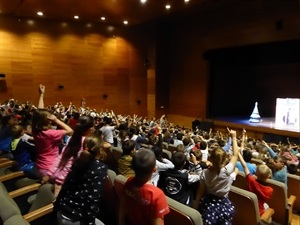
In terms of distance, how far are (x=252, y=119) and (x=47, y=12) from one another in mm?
8803

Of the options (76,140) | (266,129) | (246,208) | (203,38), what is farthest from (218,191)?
(203,38)

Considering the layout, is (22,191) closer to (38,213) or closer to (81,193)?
(38,213)

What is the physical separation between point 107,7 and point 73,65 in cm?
341

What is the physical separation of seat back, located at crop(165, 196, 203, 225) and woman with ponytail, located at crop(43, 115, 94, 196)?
2.60 ft

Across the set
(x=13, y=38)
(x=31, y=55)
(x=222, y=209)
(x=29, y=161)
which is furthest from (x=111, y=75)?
(x=222, y=209)

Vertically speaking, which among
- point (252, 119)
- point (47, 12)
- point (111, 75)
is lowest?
point (252, 119)

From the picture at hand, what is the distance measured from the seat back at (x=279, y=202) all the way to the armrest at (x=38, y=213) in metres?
2.15

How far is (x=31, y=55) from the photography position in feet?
34.3

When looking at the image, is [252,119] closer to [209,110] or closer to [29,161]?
[209,110]

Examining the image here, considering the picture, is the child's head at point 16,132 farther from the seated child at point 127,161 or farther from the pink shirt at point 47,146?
the seated child at point 127,161

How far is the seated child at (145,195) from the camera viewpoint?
1.51 m

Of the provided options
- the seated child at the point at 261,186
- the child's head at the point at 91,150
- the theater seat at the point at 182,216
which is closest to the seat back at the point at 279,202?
the seated child at the point at 261,186

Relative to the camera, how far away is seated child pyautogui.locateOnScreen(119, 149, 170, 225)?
151 centimetres

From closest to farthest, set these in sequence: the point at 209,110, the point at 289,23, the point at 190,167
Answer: the point at 190,167, the point at 289,23, the point at 209,110
